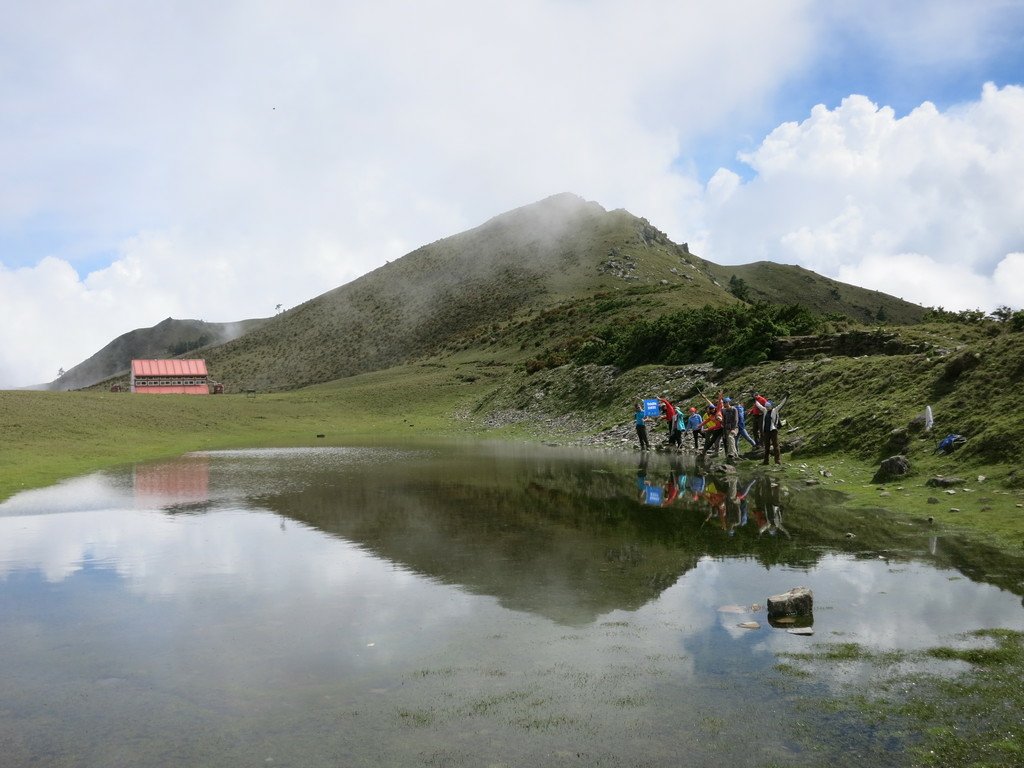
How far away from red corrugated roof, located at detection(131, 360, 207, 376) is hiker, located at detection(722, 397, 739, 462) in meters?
93.7

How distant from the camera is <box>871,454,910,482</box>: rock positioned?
772 inches

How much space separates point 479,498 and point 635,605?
10.6 m

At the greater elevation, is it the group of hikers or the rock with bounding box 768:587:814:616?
the group of hikers

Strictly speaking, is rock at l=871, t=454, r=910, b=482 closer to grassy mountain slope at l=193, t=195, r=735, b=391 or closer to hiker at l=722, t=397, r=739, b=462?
hiker at l=722, t=397, r=739, b=462

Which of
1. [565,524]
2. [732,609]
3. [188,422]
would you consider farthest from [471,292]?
[732,609]

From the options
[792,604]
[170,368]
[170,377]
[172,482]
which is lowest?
[792,604]

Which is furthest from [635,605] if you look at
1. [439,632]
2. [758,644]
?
[439,632]

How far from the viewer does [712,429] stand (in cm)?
3011

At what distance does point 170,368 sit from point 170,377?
1939 millimetres

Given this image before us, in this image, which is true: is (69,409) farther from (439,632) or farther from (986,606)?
(986,606)

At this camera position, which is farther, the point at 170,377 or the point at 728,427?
the point at 170,377

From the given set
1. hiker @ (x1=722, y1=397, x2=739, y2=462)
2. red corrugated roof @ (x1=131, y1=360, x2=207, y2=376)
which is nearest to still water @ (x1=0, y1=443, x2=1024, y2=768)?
hiker @ (x1=722, y1=397, x2=739, y2=462)

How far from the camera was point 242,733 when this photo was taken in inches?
242

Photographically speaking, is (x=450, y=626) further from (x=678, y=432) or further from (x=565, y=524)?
(x=678, y=432)
